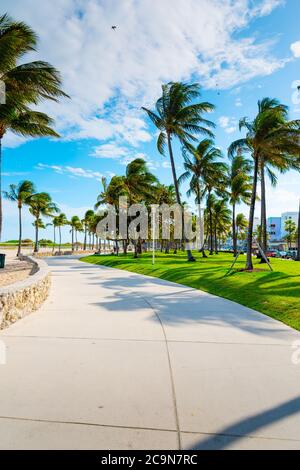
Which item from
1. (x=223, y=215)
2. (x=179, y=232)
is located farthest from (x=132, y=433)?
(x=223, y=215)

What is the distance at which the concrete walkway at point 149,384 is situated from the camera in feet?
7.86

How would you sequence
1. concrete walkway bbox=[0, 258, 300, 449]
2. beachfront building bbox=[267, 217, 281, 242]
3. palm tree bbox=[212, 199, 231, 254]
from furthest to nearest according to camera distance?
beachfront building bbox=[267, 217, 281, 242], palm tree bbox=[212, 199, 231, 254], concrete walkway bbox=[0, 258, 300, 449]

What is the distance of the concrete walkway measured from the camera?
240 cm

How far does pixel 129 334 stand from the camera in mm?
5133

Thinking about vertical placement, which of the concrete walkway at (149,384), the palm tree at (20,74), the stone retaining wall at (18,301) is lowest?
the concrete walkway at (149,384)

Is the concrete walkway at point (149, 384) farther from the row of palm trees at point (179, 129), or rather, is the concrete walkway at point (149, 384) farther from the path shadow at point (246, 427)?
the row of palm trees at point (179, 129)

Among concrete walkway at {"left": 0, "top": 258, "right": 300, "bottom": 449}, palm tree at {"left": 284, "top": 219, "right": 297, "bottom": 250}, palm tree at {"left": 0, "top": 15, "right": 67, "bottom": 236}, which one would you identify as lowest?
concrete walkway at {"left": 0, "top": 258, "right": 300, "bottom": 449}

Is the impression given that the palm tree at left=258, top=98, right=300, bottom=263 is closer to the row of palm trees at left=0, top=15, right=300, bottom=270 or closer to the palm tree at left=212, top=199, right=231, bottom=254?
the row of palm trees at left=0, top=15, right=300, bottom=270

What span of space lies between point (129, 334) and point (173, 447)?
291cm

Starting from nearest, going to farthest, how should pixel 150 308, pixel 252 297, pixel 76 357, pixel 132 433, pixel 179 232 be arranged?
pixel 132 433, pixel 76 357, pixel 150 308, pixel 252 297, pixel 179 232

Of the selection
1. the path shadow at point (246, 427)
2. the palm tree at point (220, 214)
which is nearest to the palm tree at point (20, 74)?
the path shadow at point (246, 427)

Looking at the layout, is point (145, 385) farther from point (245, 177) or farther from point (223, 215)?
point (223, 215)

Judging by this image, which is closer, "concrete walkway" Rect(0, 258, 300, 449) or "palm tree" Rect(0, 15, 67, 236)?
"concrete walkway" Rect(0, 258, 300, 449)

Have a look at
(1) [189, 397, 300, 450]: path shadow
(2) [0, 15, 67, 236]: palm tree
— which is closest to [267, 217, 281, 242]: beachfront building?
(2) [0, 15, 67, 236]: palm tree
